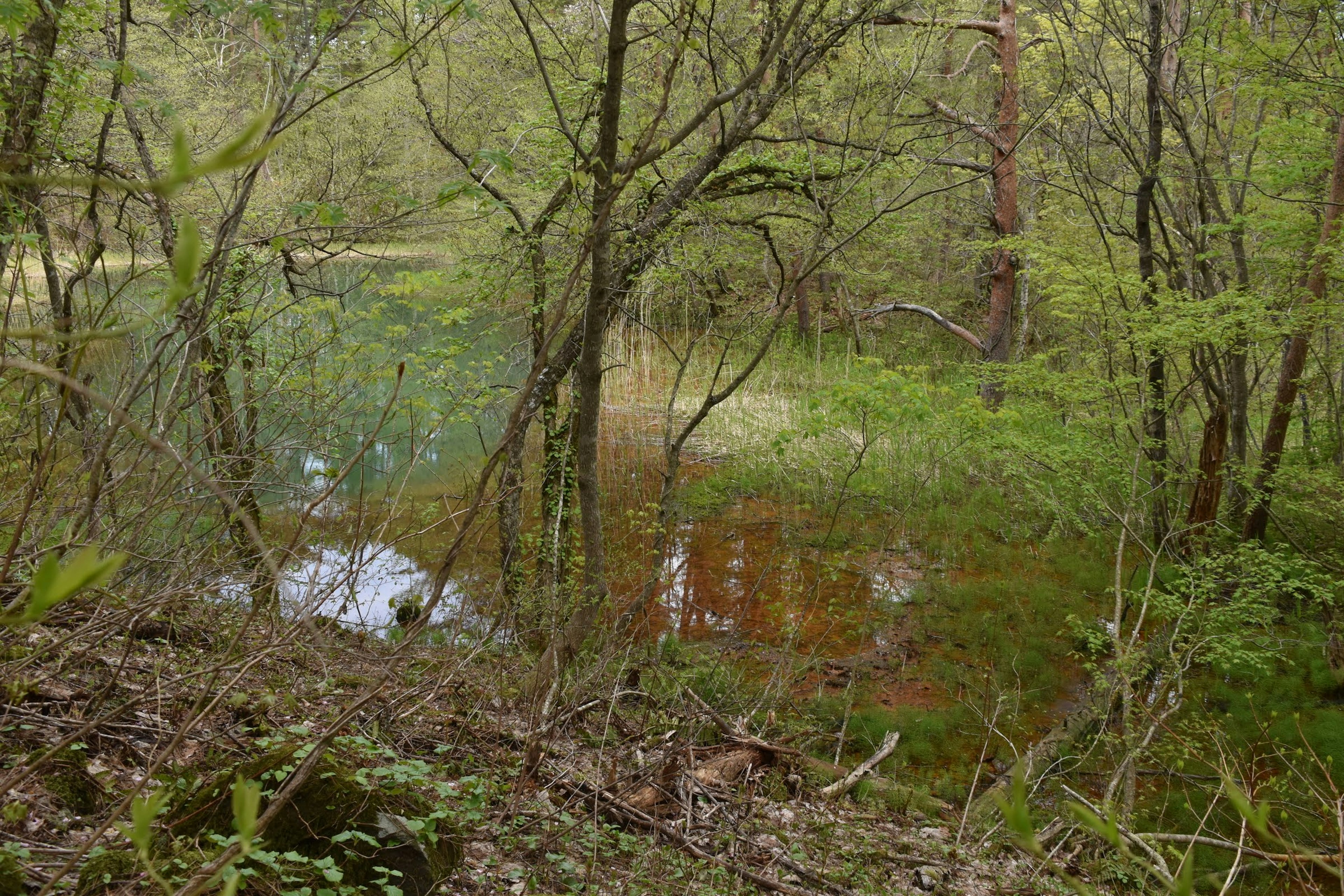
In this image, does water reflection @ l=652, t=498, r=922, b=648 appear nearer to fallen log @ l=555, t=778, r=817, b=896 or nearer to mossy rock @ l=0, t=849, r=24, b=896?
fallen log @ l=555, t=778, r=817, b=896

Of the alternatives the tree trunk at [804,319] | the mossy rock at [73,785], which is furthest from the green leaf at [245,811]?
the tree trunk at [804,319]

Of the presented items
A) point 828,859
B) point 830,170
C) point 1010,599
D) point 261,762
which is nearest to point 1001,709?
point 1010,599

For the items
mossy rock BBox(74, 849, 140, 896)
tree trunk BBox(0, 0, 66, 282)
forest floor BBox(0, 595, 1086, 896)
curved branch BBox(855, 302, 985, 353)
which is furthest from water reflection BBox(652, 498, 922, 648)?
tree trunk BBox(0, 0, 66, 282)

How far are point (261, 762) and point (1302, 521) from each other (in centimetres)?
800

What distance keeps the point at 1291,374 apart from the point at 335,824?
7041 mm

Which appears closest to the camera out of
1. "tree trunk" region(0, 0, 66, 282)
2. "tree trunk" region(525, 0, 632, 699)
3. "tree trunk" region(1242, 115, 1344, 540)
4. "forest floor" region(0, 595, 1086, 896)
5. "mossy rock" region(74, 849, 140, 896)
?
"mossy rock" region(74, 849, 140, 896)

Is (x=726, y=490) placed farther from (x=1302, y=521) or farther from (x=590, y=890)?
(x=590, y=890)

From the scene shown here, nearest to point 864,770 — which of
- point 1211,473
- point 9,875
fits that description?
point 9,875

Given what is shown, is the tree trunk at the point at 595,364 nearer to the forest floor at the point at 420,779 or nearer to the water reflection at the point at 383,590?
the forest floor at the point at 420,779

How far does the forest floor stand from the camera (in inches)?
78.3

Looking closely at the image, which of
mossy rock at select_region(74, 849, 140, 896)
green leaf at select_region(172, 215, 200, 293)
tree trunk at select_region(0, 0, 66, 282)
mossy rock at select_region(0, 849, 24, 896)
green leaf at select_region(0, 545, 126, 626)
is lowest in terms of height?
mossy rock at select_region(74, 849, 140, 896)

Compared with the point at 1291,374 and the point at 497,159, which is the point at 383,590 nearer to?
the point at 497,159

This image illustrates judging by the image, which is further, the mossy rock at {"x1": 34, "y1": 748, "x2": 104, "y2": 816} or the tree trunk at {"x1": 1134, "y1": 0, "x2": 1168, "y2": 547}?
the tree trunk at {"x1": 1134, "y1": 0, "x2": 1168, "y2": 547}

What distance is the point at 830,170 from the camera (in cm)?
570
